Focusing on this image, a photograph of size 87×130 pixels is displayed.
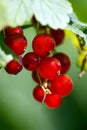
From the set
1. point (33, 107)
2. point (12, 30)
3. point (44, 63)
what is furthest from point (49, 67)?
point (33, 107)

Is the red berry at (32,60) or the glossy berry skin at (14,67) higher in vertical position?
the glossy berry skin at (14,67)

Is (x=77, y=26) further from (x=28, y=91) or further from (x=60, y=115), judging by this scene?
(x=60, y=115)

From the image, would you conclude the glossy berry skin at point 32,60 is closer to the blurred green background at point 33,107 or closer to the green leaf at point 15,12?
the green leaf at point 15,12

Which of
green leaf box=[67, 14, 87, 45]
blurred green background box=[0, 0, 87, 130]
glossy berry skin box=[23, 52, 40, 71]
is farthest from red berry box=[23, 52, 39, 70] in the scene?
blurred green background box=[0, 0, 87, 130]

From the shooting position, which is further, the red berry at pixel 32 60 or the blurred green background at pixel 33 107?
the blurred green background at pixel 33 107

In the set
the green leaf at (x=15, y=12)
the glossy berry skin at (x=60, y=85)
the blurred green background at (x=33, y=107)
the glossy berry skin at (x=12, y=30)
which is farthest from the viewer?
the blurred green background at (x=33, y=107)

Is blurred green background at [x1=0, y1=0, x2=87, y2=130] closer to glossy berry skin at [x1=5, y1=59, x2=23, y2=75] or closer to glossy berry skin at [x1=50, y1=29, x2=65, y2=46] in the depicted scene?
glossy berry skin at [x1=50, y1=29, x2=65, y2=46]

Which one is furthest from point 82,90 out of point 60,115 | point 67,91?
point 67,91

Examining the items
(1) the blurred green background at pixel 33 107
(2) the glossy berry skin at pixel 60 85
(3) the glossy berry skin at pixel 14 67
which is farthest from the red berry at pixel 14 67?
(1) the blurred green background at pixel 33 107
